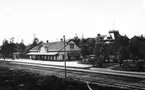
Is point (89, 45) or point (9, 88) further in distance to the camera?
point (89, 45)

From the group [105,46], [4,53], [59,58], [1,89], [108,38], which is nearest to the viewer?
[1,89]

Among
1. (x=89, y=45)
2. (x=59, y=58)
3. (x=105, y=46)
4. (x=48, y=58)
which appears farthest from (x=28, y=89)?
(x=48, y=58)

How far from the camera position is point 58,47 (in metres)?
57.4

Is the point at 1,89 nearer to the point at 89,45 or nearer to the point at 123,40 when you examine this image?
the point at 123,40

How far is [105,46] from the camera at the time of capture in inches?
1582

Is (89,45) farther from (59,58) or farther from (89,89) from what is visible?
(89,89)

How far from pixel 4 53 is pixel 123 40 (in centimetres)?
7492

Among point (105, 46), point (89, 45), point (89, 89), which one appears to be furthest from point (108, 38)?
point (89, 89)

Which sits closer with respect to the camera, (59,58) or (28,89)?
(28,89)

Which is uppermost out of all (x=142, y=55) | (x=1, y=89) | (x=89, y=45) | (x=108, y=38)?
A: (x=108, y=38)

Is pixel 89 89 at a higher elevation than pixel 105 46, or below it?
below

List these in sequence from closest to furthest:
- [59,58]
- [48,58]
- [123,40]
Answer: [123,40], [59,58], [48,58]

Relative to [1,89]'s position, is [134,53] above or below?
Answer: above

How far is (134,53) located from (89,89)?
56.7 ft
